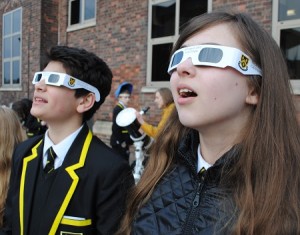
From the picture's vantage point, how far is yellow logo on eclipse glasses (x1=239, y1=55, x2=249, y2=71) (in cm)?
136

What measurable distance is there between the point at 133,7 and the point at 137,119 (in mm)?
3625

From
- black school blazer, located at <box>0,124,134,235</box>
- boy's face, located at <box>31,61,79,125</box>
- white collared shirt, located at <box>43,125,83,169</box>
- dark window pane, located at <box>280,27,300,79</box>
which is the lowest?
black school blazer, located at <box>0,124,134,235</box>

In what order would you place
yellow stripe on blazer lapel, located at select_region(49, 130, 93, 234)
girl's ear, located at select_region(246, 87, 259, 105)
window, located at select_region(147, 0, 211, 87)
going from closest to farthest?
girl's ear, located at select_region(246, 87, 259, 105)
yellow stripe on blazer lapel, located at select_region(49, 130, 93, 234)
window, located at select_region(147, 0, 211, 87)

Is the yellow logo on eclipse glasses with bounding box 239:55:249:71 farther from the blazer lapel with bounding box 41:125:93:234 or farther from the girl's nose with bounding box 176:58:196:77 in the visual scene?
the blazer lapel with bounding box 41:125:93:234

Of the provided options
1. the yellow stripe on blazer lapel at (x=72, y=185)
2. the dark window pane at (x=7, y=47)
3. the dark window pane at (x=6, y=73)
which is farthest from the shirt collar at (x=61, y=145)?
the dark window pane at (x=7, y=47)

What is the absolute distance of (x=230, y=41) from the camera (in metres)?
1.41

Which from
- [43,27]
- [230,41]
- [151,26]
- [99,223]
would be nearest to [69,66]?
[99,223]

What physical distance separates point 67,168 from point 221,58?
1.15 meters

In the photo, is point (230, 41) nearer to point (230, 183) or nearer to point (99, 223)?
point (230, 183)

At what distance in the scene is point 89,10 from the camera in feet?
32.8

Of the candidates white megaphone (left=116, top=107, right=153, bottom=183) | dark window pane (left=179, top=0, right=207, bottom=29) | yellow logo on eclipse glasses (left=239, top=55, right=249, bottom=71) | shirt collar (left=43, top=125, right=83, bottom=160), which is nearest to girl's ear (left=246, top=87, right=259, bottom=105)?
yellow logo on eclipse glasses (left=239, top=55, right=249, bottom=71)

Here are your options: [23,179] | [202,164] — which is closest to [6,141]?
[23,179]

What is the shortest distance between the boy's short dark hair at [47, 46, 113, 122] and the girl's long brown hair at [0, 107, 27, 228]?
83cm

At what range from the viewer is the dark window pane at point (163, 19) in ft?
24.3
